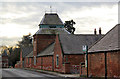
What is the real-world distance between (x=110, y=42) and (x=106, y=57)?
203 centimetres

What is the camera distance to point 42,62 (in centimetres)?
4869

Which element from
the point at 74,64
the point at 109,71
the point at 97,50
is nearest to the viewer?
the point at 109,71

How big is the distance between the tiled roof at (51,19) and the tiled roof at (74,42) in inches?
656

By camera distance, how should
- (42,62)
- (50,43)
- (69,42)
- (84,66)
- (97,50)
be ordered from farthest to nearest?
(50,43) < (42,62) < (69,42) < (84,66) < (97,50)

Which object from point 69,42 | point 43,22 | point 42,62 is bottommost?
point 42,62

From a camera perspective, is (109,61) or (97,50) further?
(97,50)

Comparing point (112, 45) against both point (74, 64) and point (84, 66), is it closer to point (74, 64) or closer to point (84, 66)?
point (84, 66)

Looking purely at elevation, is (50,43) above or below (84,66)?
above

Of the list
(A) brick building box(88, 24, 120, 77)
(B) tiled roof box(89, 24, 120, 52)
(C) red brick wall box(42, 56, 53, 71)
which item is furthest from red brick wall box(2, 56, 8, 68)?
(B) tiled roof box(89, 24, 120, 52)

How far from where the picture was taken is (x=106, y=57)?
21.5 meters

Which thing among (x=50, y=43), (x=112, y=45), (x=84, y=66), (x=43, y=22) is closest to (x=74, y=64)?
(x=84, y=66)

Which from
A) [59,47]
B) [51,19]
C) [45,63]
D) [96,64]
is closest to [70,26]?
[51,19]

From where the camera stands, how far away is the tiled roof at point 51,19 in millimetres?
55312

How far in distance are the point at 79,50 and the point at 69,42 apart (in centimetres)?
287
